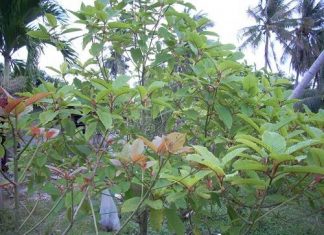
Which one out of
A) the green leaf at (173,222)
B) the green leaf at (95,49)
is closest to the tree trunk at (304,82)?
the green leaf at (95,49)

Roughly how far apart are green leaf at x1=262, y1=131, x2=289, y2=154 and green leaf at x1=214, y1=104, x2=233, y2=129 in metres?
0.47

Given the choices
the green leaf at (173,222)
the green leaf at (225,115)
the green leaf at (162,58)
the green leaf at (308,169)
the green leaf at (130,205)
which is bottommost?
the green leaf at (173,222)

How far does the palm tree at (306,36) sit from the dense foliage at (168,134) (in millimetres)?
26307

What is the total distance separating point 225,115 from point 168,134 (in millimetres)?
365

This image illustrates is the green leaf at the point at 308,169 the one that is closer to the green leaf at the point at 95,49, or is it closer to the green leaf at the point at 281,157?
the green leaf at the point at 281,157

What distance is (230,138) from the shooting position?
65.5 inches

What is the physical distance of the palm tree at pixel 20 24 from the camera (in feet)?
23.1

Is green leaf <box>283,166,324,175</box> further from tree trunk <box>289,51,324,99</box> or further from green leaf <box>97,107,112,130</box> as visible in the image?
tree trunk <box>289,51,324,99</box>

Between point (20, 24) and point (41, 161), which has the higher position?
point (20, 24)

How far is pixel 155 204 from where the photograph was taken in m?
1.20

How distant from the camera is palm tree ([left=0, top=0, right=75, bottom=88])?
704 centimetres

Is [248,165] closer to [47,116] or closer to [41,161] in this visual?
[47,116]

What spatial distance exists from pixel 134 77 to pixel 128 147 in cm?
91

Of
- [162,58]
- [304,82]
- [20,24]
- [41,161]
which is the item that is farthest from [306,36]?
[41,161]
